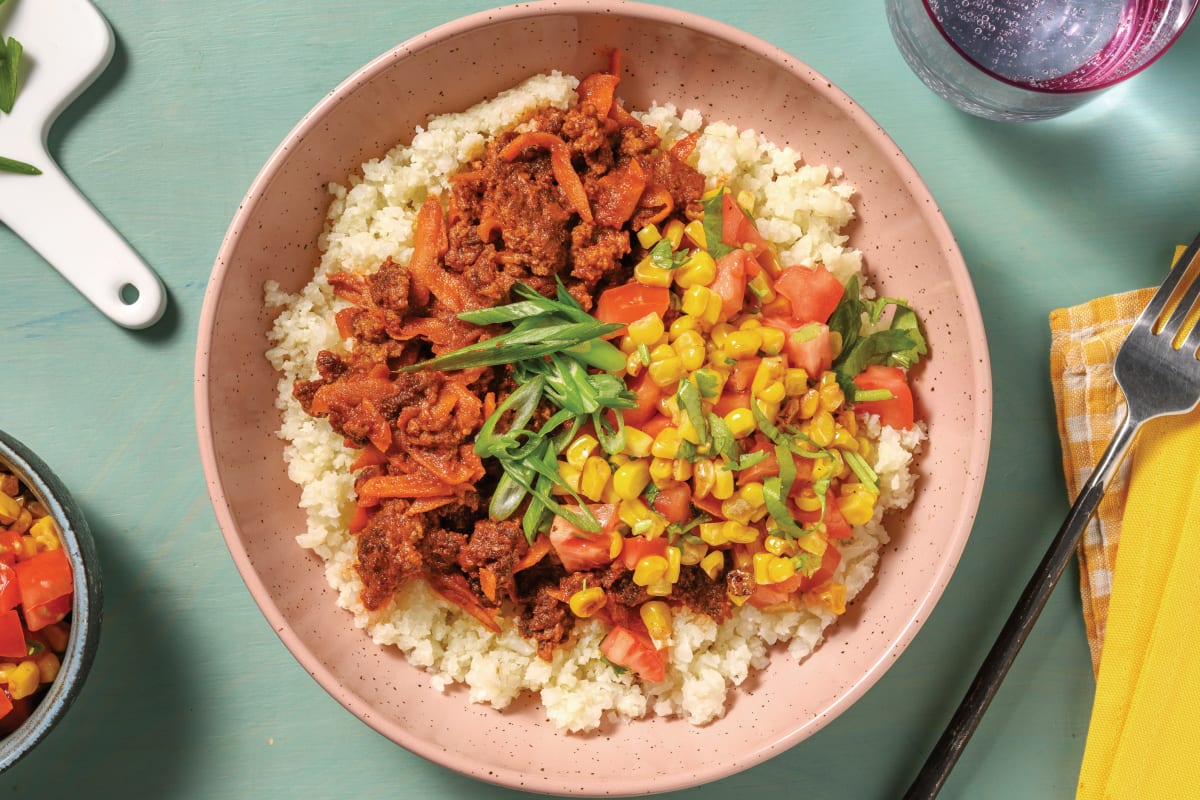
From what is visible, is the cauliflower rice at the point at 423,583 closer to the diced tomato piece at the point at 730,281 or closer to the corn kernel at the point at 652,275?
the diced tomato piece at the point at 730,281

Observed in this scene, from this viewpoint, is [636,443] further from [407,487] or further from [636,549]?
[407,487]

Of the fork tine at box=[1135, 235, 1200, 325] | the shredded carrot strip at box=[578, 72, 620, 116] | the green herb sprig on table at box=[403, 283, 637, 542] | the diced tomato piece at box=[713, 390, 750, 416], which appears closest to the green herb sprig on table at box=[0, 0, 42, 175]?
the green herb sprig on table at box=[403, 283, 637, 542]

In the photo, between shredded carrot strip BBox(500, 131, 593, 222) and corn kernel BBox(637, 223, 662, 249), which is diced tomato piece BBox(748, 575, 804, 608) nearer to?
corn kernel BBox(637, 223, 662, 249)

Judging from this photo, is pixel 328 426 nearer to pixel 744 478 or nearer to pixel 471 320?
pixel 471 320

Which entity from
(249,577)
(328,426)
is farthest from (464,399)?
(249,577)

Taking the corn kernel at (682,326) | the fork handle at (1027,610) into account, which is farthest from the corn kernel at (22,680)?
the fork handle at (1027,610)

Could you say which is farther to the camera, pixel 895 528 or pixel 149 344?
pixel 149 344
